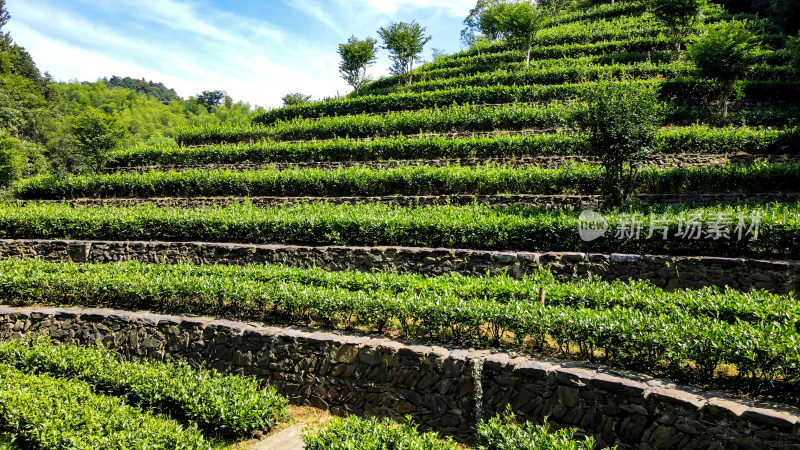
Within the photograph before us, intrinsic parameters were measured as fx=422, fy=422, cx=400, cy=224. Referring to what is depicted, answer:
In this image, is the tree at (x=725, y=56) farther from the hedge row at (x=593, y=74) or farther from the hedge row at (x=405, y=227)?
the hedge row at (x=405, y=227)

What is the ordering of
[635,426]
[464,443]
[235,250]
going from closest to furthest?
1. [635,426]
2. [464,443]
3. [235,250]

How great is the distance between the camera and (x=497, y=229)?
9508 millimetres

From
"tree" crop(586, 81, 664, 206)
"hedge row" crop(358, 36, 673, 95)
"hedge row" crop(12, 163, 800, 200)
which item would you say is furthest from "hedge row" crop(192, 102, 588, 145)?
"hedge row" crop(358, 36, 673, 95)

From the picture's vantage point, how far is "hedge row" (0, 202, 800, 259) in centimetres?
836

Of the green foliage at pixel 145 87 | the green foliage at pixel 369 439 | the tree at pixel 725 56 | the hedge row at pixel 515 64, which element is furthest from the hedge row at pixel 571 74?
the green foliage at pixel 145 87

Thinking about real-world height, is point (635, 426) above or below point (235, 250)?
below

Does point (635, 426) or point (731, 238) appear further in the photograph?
point (731, 238)

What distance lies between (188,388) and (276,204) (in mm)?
9424

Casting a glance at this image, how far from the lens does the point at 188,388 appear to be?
19.9 feet

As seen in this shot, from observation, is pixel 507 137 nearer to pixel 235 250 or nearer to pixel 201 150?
pixel 235 250

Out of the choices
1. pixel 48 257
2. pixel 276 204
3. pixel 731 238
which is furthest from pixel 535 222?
pixel 48 257

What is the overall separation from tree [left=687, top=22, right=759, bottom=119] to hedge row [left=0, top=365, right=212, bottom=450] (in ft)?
63.6

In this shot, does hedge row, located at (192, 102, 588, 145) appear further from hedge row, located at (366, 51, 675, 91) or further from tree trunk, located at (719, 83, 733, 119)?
hedge row, located at (366, 51, 675, 91)

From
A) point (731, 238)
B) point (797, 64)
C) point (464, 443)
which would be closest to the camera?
point (464, 443)
